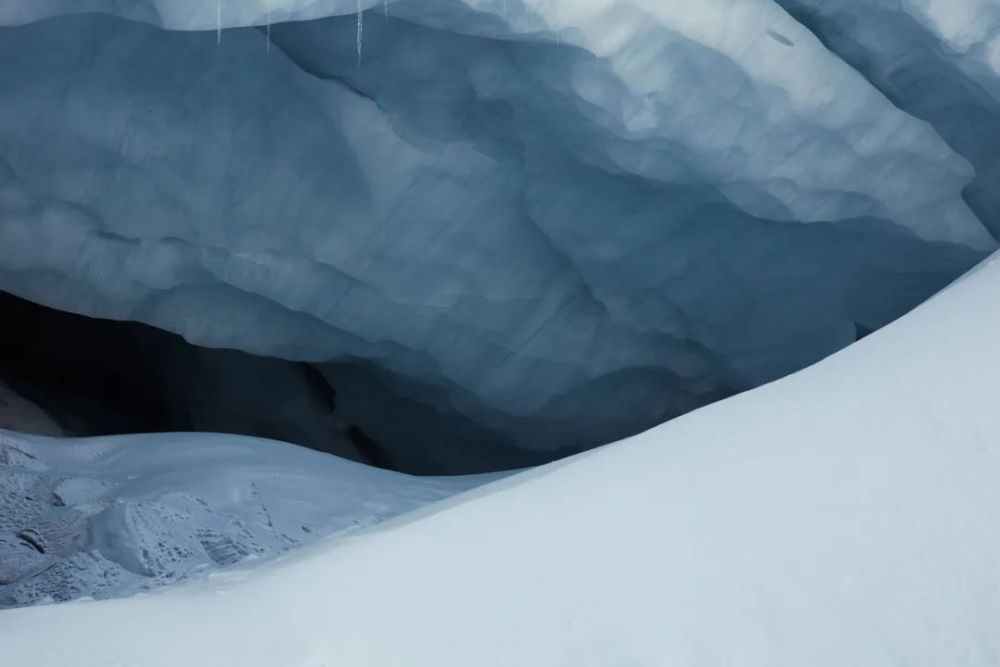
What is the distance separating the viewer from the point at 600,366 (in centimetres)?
361

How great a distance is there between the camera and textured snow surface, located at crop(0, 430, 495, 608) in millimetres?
2270

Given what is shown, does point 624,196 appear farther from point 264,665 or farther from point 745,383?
point 264,665

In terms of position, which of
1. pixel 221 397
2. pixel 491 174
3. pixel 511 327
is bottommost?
pixel 221 397

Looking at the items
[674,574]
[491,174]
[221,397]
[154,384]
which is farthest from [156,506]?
[154,384]

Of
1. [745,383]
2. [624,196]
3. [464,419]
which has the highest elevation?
[624,196]

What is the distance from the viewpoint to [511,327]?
11.2 feet

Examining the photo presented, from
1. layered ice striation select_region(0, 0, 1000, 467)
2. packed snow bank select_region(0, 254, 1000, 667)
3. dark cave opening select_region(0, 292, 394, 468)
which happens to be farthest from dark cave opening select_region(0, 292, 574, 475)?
packed snow bank select_region(0, 254, 1000, 667)

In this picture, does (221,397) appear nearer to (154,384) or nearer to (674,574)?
(154,384)

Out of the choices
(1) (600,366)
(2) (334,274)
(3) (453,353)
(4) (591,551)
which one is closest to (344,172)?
(2) (334,274)

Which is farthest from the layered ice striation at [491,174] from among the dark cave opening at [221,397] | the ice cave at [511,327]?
the dark cave opening at [221,397]

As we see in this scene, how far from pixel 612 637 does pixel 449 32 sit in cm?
187

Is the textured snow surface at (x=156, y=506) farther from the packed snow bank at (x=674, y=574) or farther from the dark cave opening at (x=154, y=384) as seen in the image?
the dark cave opening at (x=154, y=384)

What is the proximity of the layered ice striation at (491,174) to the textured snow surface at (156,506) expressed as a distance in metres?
0.53

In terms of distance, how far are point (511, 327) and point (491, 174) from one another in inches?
22.9
